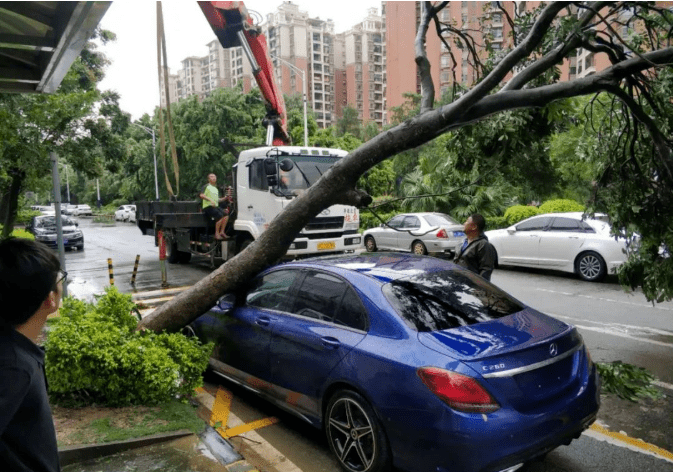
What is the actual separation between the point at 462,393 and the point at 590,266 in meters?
9.65

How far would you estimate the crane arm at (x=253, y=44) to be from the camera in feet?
38.3

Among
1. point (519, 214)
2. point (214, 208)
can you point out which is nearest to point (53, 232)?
point (214, 208)

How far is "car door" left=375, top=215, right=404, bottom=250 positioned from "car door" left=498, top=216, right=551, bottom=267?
13.6 feet

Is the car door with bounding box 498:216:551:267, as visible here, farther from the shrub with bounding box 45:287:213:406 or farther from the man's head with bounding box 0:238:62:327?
the man's head with bounding box 0:238:62:327

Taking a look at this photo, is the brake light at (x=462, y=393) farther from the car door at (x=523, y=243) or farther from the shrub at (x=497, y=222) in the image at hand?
the shrub at (x=497, y=222)

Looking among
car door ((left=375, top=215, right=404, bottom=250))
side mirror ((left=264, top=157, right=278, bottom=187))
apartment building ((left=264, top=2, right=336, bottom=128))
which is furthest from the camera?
apartment building ((left=264, top=2, right=336, bottom=128))

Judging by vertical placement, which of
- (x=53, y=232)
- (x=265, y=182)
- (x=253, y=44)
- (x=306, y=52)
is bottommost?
(x=53, y=232)

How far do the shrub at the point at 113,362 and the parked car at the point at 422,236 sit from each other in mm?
9792

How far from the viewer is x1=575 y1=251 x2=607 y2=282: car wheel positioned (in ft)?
36.8

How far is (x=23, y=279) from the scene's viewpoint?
172cm

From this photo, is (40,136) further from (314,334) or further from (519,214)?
(519,214)

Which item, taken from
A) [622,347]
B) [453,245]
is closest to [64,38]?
[622,347]

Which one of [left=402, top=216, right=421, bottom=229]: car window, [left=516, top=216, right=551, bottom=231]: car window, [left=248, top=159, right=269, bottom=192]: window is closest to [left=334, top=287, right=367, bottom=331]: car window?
[left=248, top=159, right=269, bottom=192]: window

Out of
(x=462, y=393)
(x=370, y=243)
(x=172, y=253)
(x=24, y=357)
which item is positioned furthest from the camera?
(x=370, y=243)
